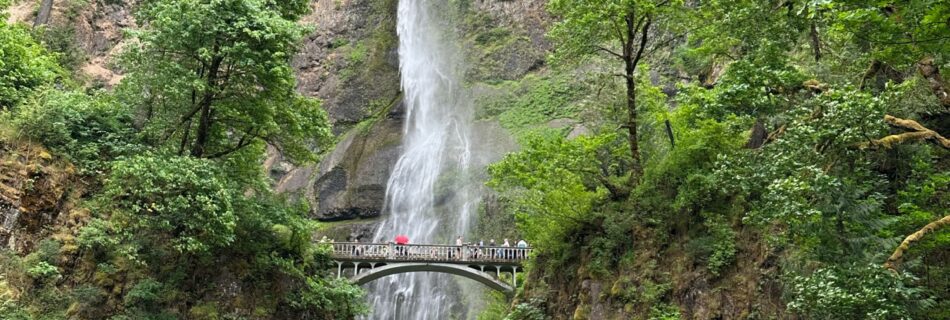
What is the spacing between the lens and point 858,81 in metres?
10.9

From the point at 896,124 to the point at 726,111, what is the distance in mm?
2153

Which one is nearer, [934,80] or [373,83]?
[934,80]

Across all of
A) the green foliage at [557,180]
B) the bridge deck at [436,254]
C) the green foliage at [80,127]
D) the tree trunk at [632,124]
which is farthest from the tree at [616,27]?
the bridge deck at [436,254]

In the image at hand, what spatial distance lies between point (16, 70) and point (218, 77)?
4.43 meters

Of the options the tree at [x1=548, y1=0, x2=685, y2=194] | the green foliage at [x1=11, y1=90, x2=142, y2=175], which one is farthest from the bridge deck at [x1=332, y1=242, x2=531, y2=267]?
the green foliage at [x1=11, y1=90, x2=142, y2=175]

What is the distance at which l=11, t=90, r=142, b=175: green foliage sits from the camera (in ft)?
48.5

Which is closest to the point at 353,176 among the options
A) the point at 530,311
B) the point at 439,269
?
the point at 439,269

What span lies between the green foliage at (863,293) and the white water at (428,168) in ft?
78.7

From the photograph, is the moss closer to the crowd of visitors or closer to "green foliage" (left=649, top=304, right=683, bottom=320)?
"green foliage" (left=649, top=304, right=683, bottom=320)

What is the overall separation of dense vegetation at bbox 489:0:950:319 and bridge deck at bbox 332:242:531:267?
707cm

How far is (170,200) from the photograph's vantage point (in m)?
13.3

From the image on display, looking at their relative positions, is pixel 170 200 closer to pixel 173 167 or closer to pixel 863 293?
pixel 173 167

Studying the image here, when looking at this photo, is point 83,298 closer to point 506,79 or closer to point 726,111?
point 726,111

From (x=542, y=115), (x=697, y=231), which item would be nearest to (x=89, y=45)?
(x=542, y=115)
